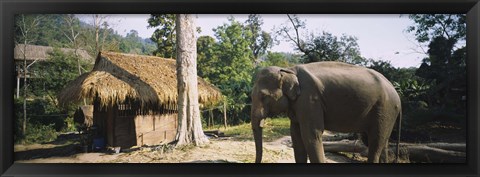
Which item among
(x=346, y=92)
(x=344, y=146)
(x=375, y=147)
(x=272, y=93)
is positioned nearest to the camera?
(x=272, y=93)

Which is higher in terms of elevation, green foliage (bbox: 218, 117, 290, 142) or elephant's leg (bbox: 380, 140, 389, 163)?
green foliage (bbox: 218, 117, 290, 142)

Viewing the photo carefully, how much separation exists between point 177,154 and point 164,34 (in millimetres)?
1346

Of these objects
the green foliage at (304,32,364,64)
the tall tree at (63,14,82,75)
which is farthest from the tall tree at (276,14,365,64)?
the tall tree at (63,14,82,75)

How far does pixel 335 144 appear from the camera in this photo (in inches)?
149

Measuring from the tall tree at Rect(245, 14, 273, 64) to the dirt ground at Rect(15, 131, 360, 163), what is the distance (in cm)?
97

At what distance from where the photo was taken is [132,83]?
4008 mm

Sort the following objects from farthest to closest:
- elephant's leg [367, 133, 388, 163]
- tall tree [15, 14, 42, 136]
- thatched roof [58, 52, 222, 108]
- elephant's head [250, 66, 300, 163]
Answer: thatched roof [58, 52, 222, 108] → tall tree [15, 14, 42, 136] → elephant's leg [367, 133, 388, 163] → elephant's head [250, 66, 300, 163]

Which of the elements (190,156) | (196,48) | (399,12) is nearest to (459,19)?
(399,12)

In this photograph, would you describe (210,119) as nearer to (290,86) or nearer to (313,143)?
(290,86)

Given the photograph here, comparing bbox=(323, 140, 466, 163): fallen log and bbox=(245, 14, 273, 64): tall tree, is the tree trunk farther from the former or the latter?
bbox=(323, 140, 466, 163): fallen log

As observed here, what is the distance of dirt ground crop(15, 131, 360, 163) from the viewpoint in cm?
371

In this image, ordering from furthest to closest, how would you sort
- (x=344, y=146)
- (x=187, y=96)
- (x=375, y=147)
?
1. (x=187, y=96)
2. (x=344, y=146)
3. (x=375, y=147)

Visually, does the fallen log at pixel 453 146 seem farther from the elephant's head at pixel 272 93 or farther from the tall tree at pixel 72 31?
the tall tree at pixel 72 31

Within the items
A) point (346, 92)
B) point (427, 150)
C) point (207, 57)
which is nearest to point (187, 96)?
point (207, 57)
